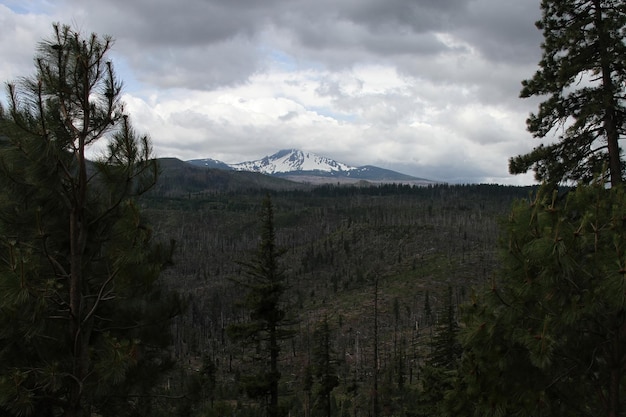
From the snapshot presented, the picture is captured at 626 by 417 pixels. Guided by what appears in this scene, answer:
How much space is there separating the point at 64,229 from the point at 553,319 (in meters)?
8.61

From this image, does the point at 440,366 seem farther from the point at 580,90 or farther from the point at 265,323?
the point at 580,90

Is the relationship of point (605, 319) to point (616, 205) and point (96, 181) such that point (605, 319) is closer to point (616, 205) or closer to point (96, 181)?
point (616, 205)

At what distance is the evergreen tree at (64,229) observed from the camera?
21.2ft

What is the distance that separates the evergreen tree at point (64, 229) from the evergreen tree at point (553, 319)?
5.71 m

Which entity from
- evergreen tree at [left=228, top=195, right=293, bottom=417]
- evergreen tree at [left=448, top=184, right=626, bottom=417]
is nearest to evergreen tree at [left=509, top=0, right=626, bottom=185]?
evergreen tree at [left=448, top=184, right=626, bottom=417]

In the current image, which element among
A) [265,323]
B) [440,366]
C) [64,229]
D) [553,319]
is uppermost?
[64,229]

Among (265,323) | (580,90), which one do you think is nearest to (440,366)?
(265,323)

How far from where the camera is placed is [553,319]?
6930 millimetres

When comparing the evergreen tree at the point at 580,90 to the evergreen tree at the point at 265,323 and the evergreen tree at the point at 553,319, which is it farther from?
the evergreen tree at the point at 265,323

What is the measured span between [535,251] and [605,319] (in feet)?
5.85

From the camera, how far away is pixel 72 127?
23.2ft

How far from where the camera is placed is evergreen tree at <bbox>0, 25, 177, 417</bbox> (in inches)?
255

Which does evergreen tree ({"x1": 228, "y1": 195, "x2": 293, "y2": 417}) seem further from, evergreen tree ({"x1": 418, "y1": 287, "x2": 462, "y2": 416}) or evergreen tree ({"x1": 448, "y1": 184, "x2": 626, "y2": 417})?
evergreen tree ({"x1": 448, "y1": 184, "x2": 626, "y2": 417})

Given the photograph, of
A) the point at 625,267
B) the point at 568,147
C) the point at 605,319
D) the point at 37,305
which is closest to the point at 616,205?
the point at 625,267
